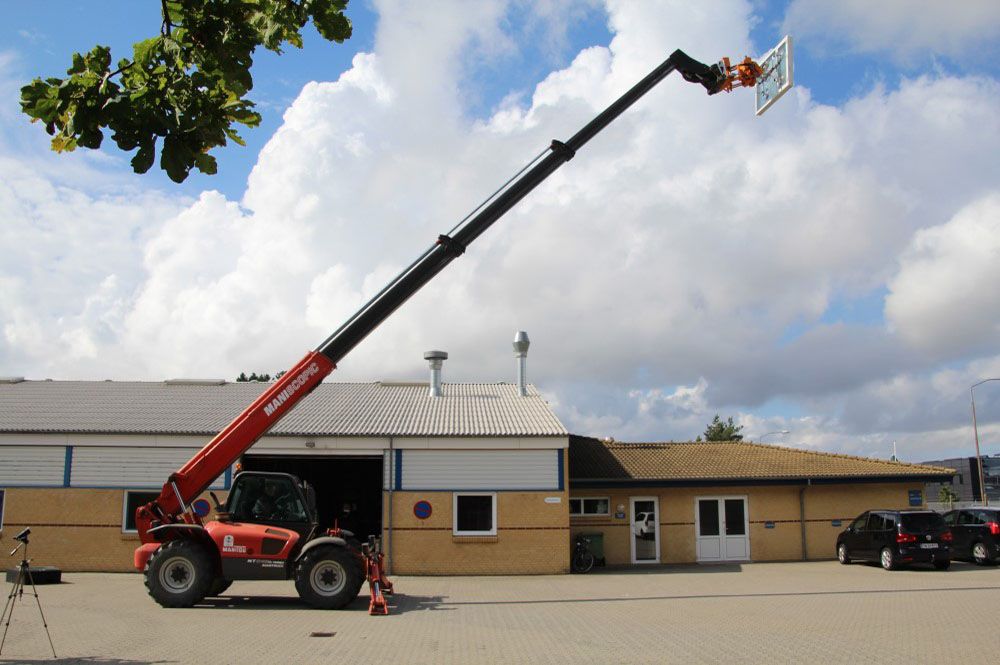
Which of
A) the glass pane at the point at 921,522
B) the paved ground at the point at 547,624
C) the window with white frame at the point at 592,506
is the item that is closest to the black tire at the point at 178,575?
the paved ground at the point at 547,624

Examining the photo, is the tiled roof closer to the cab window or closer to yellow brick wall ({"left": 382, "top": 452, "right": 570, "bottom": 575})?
yellow brick wall ({"left": 382, "top": 452, "right": 570, "bottom": 575})

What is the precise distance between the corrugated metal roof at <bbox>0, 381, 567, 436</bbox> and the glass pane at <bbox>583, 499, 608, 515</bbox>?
2609 mm

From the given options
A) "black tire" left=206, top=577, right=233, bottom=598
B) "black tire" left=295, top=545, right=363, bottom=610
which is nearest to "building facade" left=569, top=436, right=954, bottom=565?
"black tire" left=295, top=545, right=363, bottom=610

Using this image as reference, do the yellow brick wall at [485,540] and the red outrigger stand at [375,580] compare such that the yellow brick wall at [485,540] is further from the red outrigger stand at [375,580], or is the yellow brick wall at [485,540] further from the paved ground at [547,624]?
the red outrigger stand at [375,580]

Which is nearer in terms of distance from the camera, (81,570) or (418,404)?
(81,570)

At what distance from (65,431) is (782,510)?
1868 cm

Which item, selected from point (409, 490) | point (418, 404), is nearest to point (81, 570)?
point (409, 490)

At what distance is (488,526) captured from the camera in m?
20.8

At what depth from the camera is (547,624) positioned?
40.5ft

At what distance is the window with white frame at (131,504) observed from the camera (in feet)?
67.4

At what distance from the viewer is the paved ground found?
973cm

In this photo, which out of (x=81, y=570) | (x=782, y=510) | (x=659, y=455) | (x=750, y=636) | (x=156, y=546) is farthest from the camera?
(x=659, y=455)

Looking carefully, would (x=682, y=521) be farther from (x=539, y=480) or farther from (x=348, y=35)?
(x=348, y=35)

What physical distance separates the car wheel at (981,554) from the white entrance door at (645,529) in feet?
25.9
